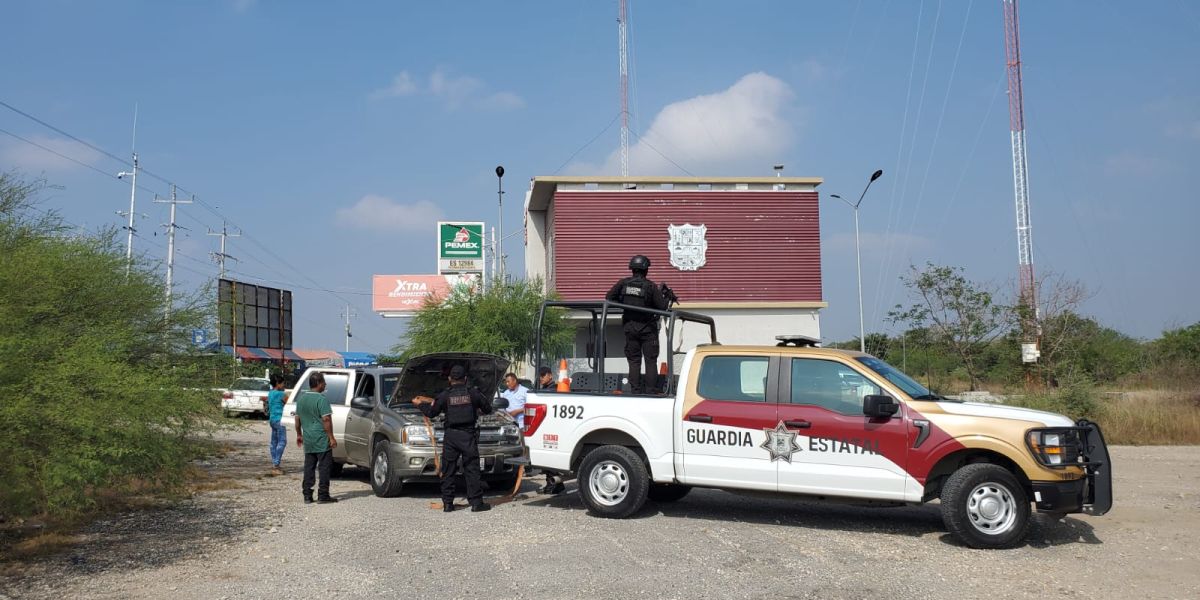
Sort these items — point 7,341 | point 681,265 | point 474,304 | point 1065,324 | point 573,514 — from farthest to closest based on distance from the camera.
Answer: point 681,265 → point 474,304 → point 1065,324 → point 573,514 → point 7,341

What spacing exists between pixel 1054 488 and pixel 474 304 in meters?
28.2

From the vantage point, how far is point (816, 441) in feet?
30.1

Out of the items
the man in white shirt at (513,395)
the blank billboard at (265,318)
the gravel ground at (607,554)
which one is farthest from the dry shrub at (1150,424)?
the blank billboard at (265,318)

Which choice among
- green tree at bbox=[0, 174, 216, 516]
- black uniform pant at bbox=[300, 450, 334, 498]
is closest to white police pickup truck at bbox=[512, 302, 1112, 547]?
black uniform pant at bbox=[300, 450, 334, 498]

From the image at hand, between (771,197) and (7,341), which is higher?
(771,197)

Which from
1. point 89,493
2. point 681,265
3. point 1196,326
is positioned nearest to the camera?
point 89,493

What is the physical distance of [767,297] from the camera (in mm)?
44188

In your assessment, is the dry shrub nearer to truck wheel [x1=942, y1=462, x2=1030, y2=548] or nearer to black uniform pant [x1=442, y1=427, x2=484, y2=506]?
truck wheel [x1=942, y1=462, x2=1030, y2=548]

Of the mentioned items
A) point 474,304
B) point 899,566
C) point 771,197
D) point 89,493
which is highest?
point 771,197

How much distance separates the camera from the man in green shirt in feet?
38.5

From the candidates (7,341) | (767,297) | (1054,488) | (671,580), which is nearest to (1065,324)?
(767,297)

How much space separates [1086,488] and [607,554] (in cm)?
440

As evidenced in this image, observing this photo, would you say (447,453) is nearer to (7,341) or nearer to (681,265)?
(7,341)

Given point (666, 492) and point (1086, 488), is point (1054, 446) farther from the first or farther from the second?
point (666, 492)
